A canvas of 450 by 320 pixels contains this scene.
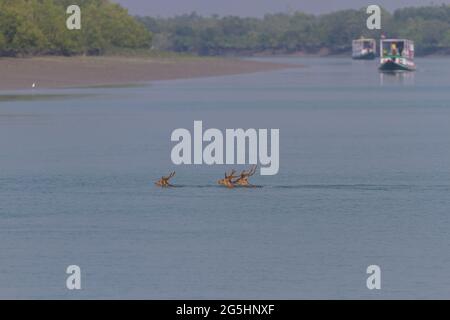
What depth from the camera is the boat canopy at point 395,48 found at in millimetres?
154000

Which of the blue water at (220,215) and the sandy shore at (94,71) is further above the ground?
the sandy shore at (94,71)

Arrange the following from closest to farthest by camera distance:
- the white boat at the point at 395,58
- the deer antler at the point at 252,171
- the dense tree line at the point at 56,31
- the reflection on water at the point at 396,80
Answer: the deer antler at the point at 252,171 → the reflection on water at the point at 396,80 → the dense tree line at the point at 56,31 → the white boat at the point at 395,58

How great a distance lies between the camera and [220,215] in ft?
103

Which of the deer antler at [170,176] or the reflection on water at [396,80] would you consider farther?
the reflection on water at [396,80]

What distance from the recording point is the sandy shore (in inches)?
4107

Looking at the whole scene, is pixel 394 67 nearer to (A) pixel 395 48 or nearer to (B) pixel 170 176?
(A) pixel 395 48

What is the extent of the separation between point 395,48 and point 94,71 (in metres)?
44.9

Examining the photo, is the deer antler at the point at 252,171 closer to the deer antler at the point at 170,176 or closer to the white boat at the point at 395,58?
the deer antler at the point at 170,176

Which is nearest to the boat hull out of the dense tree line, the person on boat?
the person on boat

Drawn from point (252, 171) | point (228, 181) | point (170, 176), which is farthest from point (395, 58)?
point (228, 181)

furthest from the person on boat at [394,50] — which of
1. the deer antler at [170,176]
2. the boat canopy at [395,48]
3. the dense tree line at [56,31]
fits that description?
the deer antler at [170,176]

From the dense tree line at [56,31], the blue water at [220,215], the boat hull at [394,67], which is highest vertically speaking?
the dense tree line at [56,31]

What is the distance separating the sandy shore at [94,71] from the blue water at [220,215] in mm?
42011

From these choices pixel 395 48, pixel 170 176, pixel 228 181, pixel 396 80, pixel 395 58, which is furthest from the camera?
pixel 395 58
